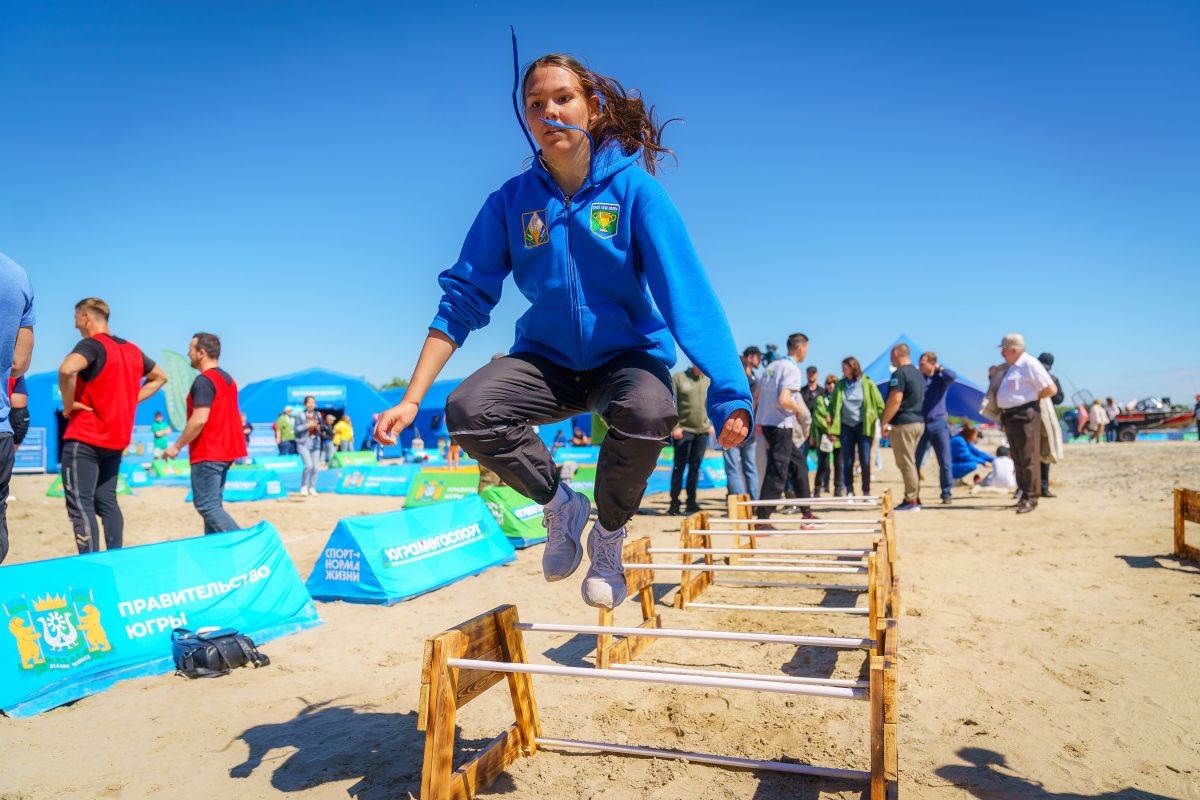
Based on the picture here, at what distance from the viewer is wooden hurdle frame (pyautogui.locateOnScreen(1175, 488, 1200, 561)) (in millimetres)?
5922

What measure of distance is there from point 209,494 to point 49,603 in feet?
5.83

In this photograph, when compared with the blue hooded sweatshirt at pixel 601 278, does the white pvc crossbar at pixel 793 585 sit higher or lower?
lower

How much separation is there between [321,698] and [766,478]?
17.5ft

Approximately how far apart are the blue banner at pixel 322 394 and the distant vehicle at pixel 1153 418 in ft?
99.4

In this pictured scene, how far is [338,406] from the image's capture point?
96.4 ft

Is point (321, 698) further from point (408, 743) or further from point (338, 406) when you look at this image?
point (338, 406)

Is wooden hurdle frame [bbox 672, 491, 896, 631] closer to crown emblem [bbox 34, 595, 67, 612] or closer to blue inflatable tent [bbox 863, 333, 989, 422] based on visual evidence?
crown emblem [bbox 34, 595, 67, 612]

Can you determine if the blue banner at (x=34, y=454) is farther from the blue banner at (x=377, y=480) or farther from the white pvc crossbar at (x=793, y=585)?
the white pvc crossbar at (x=793, y=585)

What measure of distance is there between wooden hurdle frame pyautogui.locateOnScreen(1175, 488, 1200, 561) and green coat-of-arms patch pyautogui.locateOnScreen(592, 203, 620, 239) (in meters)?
5.80

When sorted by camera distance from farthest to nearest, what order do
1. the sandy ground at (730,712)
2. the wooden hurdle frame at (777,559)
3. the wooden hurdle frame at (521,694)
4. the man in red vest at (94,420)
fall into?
the man in red vest at (94,420), the wooden hurdle frame at (777,559), the sandy ground at (730,712), the wooden hurdle frame at (521,694)

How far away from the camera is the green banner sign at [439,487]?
1077 centimetres

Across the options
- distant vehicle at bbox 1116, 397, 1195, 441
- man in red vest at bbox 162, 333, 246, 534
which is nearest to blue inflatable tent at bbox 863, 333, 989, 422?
distant vehicle at bbox 1116, 397, 1195, 441

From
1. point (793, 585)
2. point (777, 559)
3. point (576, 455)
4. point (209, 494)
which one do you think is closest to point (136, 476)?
point (576, 455)

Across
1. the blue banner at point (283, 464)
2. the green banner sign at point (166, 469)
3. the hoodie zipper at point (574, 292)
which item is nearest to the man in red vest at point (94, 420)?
the hoodie zipper at point (574, 292)
